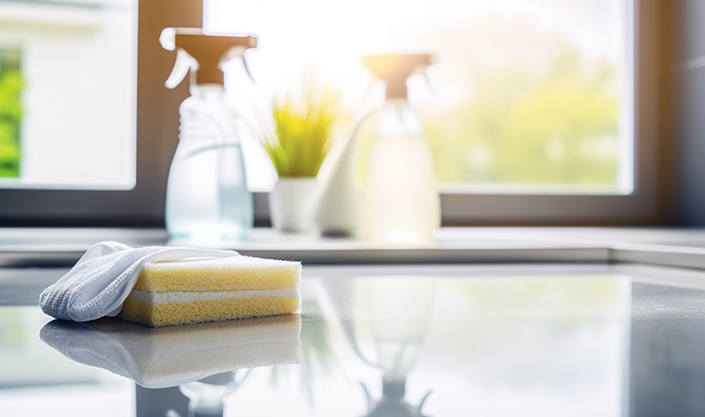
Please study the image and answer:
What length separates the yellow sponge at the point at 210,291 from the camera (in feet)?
1.34

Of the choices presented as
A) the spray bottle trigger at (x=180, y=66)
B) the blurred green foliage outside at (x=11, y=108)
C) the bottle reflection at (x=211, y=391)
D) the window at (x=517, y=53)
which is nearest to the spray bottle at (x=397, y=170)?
the window at (x=517, y=53)

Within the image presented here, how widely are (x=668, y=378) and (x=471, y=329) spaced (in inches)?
5.7

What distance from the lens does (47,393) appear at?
0.27m

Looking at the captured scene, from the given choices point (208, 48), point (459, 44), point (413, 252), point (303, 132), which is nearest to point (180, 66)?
point (208, 48)

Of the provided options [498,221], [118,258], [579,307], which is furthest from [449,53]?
[118,258]

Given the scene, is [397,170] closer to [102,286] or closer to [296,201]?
[296,201]

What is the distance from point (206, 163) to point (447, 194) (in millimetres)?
650

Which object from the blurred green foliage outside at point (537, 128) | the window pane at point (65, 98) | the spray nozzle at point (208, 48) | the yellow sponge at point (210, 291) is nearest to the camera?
the yellow sponge at point (210, 291)

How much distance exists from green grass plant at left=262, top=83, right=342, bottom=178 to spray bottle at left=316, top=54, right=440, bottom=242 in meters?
0.15

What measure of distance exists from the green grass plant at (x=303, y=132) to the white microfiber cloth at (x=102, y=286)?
2.30ft

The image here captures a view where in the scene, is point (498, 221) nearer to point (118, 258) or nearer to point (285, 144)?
point (285, 144)

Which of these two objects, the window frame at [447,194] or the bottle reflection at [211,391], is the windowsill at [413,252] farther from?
the bottle reflection at [211,391]

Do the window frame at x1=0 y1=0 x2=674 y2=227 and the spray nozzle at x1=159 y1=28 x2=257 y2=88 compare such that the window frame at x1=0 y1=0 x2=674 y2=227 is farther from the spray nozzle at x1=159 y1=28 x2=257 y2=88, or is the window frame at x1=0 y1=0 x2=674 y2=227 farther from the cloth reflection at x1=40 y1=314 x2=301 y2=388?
the cloth reflection at x1=40 y1=314 x2=301 y2=388

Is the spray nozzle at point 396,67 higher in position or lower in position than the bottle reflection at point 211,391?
higher
